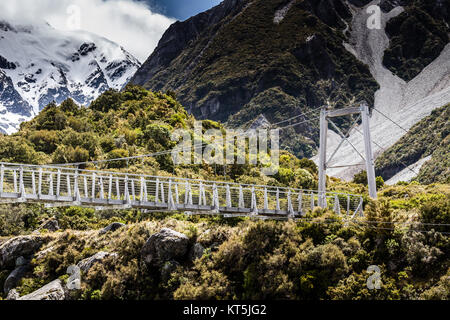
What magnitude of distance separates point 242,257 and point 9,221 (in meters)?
15.5

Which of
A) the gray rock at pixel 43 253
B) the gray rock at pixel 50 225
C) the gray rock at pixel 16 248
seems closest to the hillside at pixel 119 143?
the gray rock at pixel 50 225

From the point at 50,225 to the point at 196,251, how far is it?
A: 11320 mm

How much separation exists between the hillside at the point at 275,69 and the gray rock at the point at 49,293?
335 ft

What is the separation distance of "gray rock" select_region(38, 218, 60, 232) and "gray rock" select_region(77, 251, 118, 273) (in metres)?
6.36

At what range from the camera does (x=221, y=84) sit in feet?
483

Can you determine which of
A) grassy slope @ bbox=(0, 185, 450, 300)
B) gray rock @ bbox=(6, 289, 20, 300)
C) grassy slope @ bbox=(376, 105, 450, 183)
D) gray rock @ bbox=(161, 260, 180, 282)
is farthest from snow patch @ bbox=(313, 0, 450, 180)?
gray rock @ bbox=(6, 289, 20, 300)

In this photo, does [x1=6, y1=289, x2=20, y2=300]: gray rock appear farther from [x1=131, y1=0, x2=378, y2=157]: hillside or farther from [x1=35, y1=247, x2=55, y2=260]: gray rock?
[x1=131, y1=0, x2=378, y2=157]: hillside

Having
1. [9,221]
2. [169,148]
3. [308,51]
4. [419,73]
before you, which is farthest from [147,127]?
[419,73]

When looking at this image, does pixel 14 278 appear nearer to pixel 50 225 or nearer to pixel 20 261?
pixel 20 261

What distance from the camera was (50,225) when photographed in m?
27.5

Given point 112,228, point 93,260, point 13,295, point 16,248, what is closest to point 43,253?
point 16,248

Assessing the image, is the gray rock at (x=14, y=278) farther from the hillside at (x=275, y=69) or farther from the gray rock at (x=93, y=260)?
the hillside at (x=275, y=69)

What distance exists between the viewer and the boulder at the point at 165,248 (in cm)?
2045

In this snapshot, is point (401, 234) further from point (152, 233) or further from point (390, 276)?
point (152, 233)
